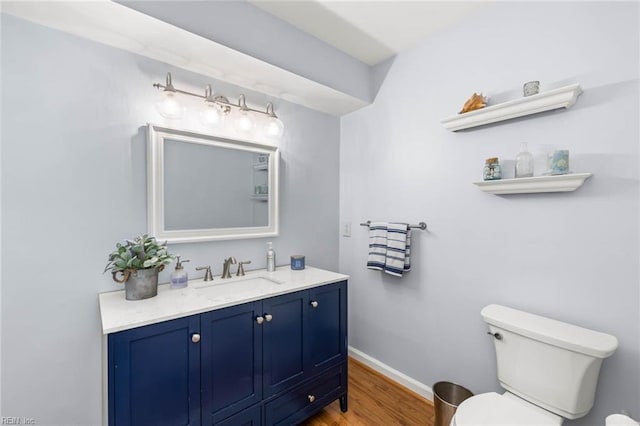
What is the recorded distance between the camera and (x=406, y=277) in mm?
2059

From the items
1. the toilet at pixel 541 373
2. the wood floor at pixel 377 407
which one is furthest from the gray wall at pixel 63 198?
the toilet at pixel 541 373

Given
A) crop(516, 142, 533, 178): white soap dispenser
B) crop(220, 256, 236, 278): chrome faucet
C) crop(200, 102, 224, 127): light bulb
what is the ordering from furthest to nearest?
crop(220, 256, 236, 278): chrome faucet < crop(200, 102, 224, 127): light bulb < crop(516, 142, 533, 178): white soap dispenser

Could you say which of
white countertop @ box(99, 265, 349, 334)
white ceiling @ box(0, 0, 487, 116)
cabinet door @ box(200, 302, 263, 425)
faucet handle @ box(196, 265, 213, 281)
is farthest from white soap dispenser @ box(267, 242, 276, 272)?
white ceiling @ box(0, 0, 487, 116)

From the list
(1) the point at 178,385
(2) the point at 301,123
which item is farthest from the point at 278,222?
(1) the point at 178,385

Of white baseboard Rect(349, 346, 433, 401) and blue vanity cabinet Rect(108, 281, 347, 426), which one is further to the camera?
white baseboard Rect(349, 346, 433, 401)

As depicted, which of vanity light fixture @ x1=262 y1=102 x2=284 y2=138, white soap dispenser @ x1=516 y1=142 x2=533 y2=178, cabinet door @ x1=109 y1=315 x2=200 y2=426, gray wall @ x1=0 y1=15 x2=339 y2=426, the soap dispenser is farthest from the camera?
vanity light fixture @ x1=262 y1=102 x2=284 y2=138

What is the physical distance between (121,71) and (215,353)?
59.3 inches

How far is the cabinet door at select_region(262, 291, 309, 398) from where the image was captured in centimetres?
144

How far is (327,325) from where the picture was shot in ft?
5.64

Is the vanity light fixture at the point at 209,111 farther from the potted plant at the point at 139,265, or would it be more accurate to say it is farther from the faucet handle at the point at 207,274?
the faucet handle at the point at 207,274

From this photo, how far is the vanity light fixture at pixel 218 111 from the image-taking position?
4.91ft

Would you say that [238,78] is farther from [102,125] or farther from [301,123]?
[102,125]

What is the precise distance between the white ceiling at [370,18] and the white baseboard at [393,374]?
2424 millimetres

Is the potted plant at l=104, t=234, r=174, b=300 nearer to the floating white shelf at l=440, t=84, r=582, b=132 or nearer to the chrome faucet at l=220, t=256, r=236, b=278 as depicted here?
the chrome faucet at l=220, t=256, r=236, b=278
